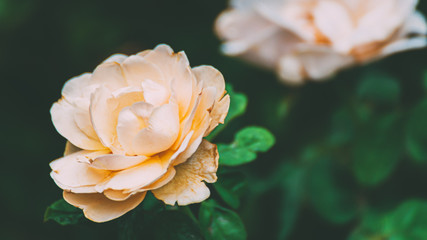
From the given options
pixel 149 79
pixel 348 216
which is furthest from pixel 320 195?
pixel 149 79

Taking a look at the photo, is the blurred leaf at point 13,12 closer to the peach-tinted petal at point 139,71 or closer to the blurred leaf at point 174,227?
the peach-tinted petal at point 139,71

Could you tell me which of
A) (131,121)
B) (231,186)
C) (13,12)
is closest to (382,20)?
(231,186)

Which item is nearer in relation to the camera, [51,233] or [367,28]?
[367,28]

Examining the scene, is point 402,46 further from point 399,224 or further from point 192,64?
point 192,64

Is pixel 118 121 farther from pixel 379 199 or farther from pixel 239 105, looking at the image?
pixel 379 199

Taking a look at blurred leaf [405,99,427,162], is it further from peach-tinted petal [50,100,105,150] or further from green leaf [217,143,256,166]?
peach-tinted petal [50,100,105,150]

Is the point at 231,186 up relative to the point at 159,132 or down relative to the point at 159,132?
down
